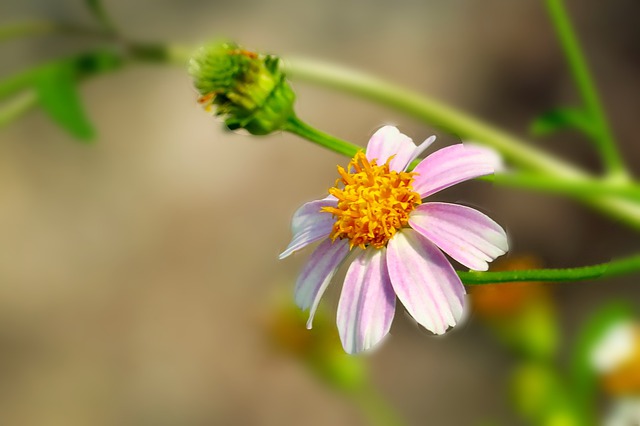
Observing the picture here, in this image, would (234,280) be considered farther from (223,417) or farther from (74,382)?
(74,382)

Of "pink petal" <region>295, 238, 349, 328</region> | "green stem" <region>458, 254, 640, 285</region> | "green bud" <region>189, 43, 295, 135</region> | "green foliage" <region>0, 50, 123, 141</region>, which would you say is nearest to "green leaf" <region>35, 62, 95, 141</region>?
"green foliage" <region>0, 50, 123, 141</region>

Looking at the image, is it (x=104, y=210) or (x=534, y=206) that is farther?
(x=104, y=210)

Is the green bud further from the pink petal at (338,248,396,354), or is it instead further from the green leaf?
the green leaf

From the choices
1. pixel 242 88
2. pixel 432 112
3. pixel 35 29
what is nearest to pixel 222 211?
pixel 35 29

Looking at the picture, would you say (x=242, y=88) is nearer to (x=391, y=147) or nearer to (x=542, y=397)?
(x=391, y=147)

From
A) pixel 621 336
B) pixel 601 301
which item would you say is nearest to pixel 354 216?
pixel 621 336
